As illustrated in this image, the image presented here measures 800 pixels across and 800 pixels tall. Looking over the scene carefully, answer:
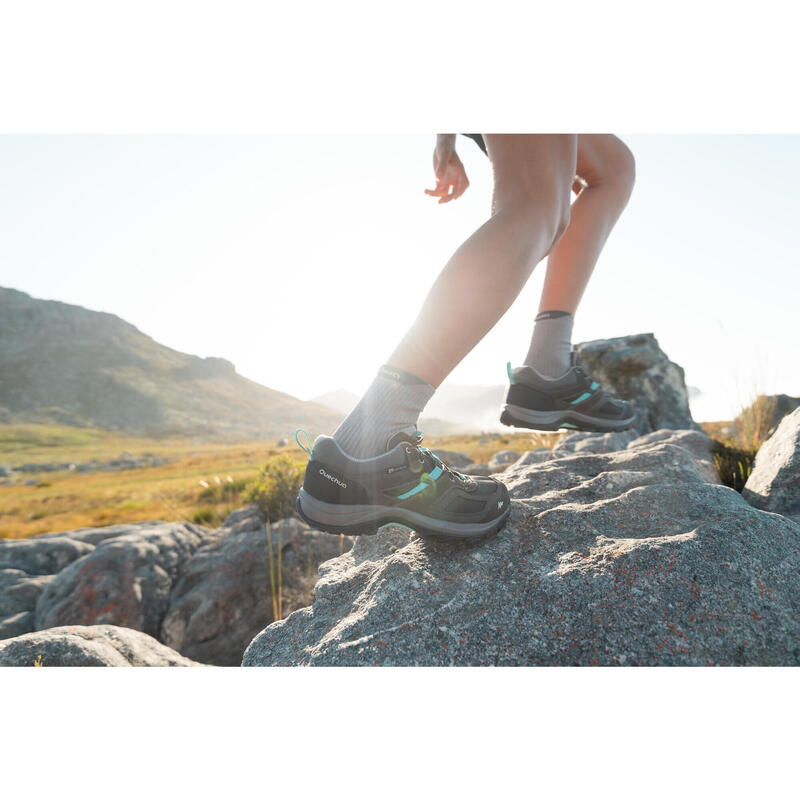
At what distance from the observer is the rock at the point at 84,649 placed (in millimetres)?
2105

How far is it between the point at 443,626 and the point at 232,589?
3.49m

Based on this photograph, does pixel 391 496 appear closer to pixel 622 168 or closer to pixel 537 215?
pixel 537 215

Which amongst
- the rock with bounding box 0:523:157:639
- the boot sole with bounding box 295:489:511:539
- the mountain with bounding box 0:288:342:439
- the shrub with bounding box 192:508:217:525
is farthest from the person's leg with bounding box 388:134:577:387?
the mountain with bounding box 0:288:342:439

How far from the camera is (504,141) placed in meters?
1.85

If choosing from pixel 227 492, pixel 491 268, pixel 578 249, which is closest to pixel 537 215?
pixel 491 268

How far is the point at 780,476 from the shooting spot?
2432 mm

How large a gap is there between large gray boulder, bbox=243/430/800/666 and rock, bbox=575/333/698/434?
491cm

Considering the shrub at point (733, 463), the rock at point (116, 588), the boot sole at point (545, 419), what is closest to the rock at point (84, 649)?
the rock at point (116, 588)

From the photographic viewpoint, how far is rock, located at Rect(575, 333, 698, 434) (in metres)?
6.50

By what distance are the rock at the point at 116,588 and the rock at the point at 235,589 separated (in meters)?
0.15

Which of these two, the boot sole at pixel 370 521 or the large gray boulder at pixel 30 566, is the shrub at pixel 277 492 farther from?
the boot sole at pixel 370 521

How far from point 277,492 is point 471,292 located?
4.72m

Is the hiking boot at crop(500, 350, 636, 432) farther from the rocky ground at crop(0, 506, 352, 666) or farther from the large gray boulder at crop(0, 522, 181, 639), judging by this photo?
the large gray boulder at crop(0, 522, 181, 639)

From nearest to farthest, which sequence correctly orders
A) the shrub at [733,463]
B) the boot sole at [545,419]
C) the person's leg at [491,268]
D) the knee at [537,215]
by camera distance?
the person's leg at [491,268] → the knee at [537,215] → the boot sole at [545,419] → the shrub at [733,463]
